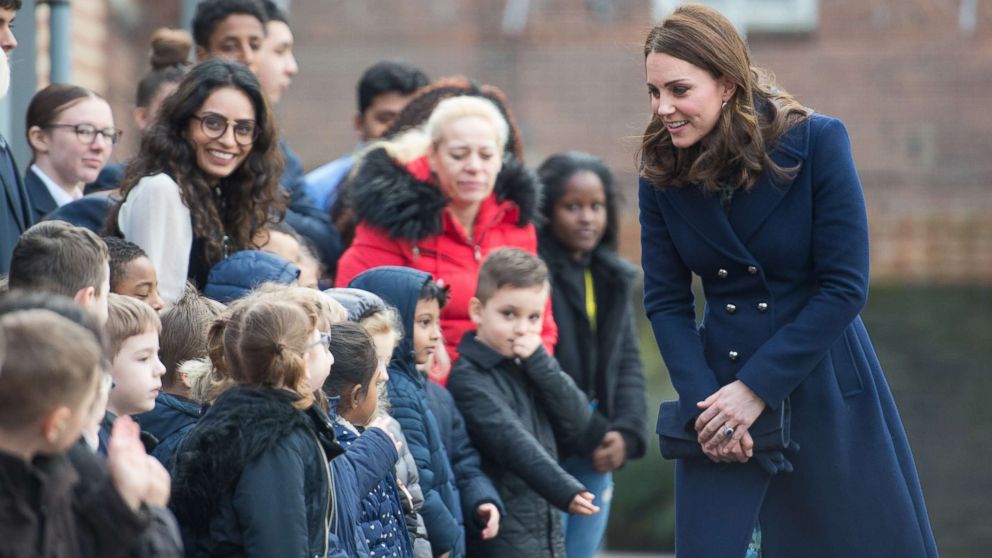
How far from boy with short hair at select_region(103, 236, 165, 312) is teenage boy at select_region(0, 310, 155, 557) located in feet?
4.77

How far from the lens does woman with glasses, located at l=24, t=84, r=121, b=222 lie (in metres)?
5.11

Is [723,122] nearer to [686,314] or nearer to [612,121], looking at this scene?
[686,314]

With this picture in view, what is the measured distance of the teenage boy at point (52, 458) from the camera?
8.62 ft

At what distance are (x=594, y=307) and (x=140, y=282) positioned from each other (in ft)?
7.42

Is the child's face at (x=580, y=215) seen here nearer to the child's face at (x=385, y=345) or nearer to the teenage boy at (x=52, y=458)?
the child's face at (x=385, y=345)

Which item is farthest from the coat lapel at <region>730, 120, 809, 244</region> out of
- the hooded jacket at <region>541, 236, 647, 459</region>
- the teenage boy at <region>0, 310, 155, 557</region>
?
the hooded jacket at <region>541, 236, 647, 459</region>

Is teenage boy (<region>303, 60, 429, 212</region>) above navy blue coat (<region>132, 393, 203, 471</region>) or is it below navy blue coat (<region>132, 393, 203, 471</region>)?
above

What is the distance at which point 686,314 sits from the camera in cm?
Answer: 417

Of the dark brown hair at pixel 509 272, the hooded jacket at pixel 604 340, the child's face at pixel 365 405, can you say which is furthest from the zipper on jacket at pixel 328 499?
the hooded jacket at pixel 604 340

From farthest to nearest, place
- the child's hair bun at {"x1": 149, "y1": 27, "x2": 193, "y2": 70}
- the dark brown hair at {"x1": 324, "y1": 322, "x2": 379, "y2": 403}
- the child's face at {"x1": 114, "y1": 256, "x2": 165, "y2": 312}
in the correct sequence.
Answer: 1. the child's hair bun at {"x1": 149, "y1": 27, "x2": 193, "y2": 70}
2. the child's face at {"x1": 114, "y1": 256, "x2": 165, "y2": 312}
3. the dark brown hair at {"x1": 324, "y1": 322, "x2": 379, "y2": 403}

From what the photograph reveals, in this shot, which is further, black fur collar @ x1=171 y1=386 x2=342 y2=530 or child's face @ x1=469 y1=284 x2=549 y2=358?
child's face @ x1=469 y1=284 x2=549 y2=358

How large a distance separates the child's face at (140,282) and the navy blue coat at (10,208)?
461 mm

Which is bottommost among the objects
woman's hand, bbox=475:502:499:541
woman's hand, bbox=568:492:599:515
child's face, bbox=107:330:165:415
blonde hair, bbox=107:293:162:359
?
woman's hand, bbox=475:502:499:541

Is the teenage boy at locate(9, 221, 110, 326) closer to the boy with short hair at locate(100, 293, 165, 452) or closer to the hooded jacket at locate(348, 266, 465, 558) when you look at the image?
the boy with short hair at locate(100, 293, 165, 452)
